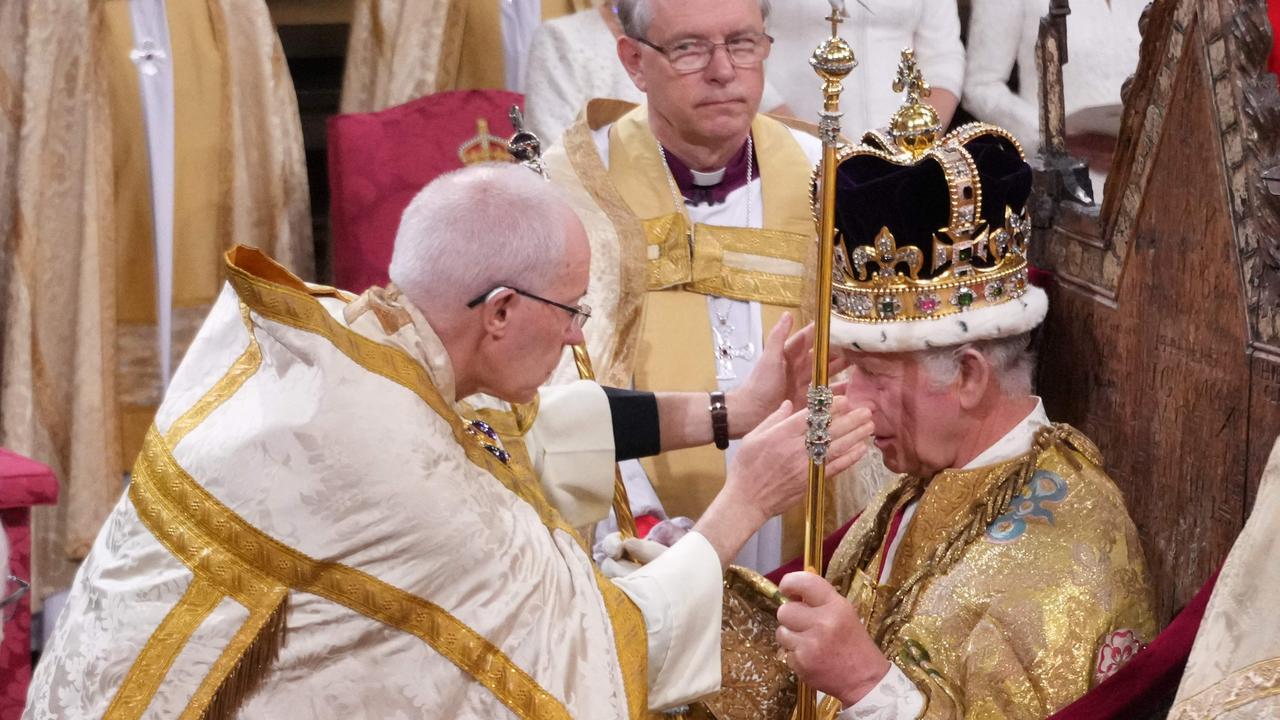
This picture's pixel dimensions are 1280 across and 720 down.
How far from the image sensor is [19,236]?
4590 mm

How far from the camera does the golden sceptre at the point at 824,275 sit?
2479 mm

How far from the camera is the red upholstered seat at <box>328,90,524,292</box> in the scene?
4.69 meters

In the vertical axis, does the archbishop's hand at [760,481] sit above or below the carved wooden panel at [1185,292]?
below

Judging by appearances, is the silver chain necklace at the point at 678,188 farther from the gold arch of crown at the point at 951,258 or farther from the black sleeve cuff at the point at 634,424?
the gold arch of crown at the point at 951,258

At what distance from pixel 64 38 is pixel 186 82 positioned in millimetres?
340

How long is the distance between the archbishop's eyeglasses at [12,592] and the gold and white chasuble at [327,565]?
1109 mm

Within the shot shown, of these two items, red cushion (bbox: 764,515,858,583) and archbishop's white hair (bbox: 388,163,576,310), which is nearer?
archbishop's white hair (bbox: 388,163,576,310)

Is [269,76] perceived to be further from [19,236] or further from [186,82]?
[19,236]

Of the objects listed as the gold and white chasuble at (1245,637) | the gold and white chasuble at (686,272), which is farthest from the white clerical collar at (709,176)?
the gold and white chasuble at (1245,637)

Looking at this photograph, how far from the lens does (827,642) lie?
254cm

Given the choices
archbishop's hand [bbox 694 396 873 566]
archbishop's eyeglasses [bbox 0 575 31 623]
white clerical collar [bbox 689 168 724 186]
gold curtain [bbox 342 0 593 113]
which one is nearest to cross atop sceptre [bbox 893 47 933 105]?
archbishop's hand [bbox 694 396 873 566]

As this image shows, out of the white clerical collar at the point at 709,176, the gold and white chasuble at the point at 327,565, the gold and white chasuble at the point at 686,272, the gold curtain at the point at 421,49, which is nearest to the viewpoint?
the gold and white chasuble at the point at 327,565

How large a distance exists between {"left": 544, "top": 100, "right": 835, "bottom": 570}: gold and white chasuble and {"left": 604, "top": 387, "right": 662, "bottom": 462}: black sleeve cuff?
0.38 metres

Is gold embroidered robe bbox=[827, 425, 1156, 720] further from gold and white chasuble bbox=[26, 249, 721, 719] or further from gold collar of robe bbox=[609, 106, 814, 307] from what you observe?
gold collar of robe bbox=[609, 106, 814, 307]
